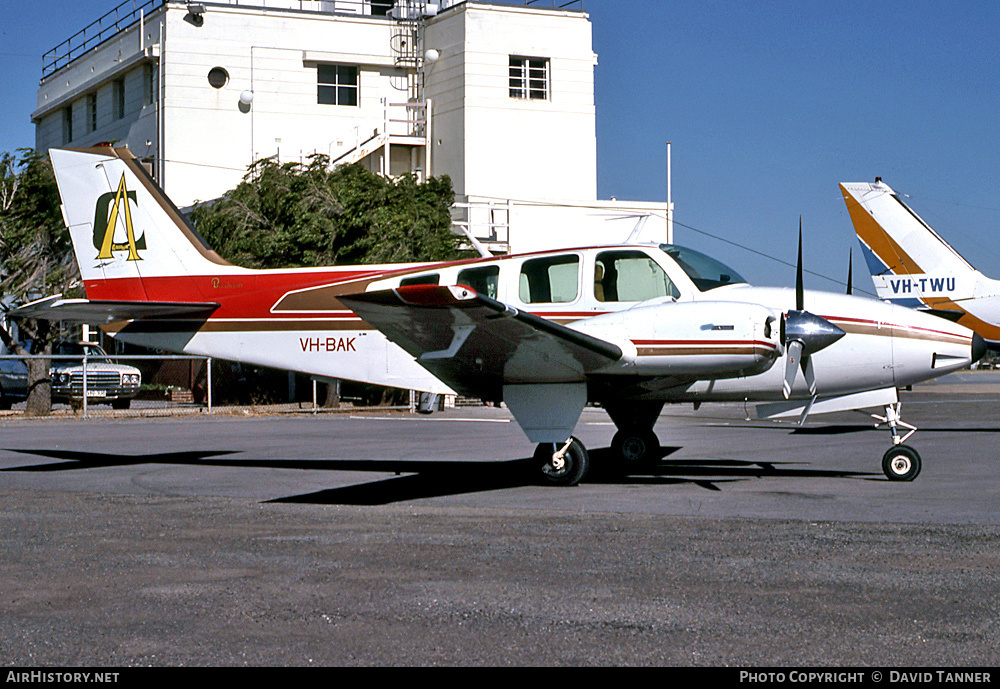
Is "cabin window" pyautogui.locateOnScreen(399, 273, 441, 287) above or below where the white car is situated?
above

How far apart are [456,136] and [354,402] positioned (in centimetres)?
1320

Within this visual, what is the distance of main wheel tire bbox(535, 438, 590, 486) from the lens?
11008 mm

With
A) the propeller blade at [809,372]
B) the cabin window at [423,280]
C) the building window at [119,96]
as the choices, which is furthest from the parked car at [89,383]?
the propeller blade at [809,372]

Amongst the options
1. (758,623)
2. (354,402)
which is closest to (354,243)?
(354,402)

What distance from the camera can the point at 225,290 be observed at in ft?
43.3

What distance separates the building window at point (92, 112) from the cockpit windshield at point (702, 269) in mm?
40585

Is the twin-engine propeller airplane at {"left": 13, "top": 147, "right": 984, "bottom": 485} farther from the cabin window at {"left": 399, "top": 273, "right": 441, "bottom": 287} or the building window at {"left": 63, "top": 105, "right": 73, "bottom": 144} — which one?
the building window at {"left": 63, "top": 105, "right": 73, "bottom": 144}

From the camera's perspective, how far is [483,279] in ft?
38.7

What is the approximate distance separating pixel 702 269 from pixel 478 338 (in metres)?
2.89

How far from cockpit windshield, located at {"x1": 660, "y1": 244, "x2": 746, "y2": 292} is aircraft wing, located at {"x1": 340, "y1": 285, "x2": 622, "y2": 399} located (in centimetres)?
163

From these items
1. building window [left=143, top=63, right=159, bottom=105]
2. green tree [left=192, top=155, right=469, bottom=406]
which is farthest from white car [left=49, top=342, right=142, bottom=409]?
building window [left=143, top=63, right=159, bottom=105]

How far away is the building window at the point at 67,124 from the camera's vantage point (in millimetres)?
48156

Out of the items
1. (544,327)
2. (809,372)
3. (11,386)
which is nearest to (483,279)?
(544,327)

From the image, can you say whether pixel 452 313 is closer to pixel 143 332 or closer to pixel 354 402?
pixel 143 332
